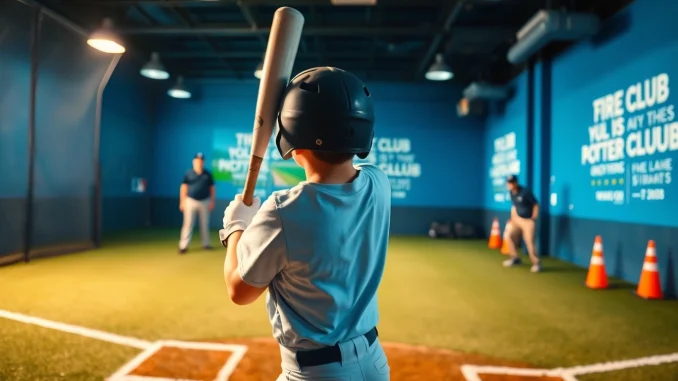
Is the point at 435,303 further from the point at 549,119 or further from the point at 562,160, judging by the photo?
the point at 549,119

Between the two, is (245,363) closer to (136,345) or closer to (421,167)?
(136,345)

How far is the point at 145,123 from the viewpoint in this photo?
14773 millimetres

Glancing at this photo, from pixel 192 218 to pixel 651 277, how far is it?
767cm

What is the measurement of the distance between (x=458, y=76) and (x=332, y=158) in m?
13.5

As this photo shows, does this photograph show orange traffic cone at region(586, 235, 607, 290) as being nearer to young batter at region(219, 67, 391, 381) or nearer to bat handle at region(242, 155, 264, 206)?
young batter at region(219, 67, 391, 381)

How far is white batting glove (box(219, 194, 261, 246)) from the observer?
1.36 meters

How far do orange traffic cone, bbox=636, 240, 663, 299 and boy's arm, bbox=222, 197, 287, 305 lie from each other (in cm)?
624

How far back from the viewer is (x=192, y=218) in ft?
31.2

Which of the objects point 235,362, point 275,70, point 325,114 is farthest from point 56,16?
point 325,114

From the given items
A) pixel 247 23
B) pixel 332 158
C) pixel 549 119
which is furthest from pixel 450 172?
pixel 332 158

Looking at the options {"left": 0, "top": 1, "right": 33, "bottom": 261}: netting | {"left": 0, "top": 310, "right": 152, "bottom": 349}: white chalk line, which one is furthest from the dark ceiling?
{"left": 0, "top": 310, "right": 152, "bottom": 349}: white chalk line

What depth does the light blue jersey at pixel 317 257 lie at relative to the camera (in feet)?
3.79

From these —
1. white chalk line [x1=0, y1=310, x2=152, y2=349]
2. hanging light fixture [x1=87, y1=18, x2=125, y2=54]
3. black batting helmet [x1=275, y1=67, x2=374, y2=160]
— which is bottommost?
white chalk line [x1=0, y1=310, x2=152, y2=349]

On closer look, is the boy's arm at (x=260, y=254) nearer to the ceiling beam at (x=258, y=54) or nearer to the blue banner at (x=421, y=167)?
the ceiling beam at (x=258, y=54)
